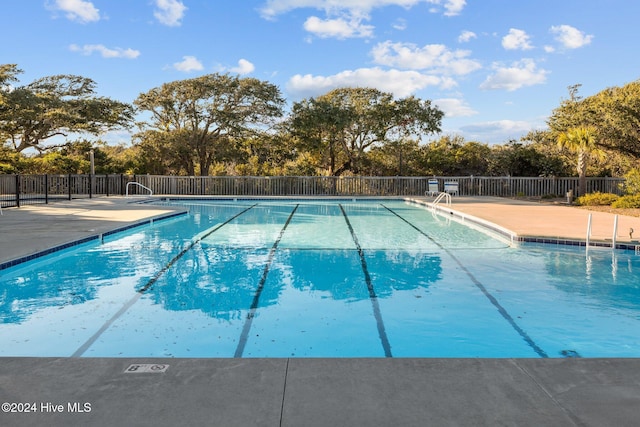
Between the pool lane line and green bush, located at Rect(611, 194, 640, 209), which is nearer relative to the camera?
the pool lane line

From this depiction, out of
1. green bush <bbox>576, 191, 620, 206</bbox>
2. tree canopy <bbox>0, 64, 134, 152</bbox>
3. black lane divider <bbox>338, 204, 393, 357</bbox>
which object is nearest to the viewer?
black lane divider <bbox>338, 204, 393, 357</bbox>

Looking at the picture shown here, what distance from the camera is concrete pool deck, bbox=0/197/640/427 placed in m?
2.03

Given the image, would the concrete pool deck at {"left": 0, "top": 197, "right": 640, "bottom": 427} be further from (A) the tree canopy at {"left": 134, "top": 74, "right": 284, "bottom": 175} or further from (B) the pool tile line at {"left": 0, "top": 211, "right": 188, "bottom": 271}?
(A) the tree canopy at {"left": 134, "top": 74, "right": 284, "bottom": 175}

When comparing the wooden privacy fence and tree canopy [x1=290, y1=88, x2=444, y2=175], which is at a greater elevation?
tree canopy [x1=290, y1=88, x2=444, y2=175]

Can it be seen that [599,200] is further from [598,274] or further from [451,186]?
[598,274]

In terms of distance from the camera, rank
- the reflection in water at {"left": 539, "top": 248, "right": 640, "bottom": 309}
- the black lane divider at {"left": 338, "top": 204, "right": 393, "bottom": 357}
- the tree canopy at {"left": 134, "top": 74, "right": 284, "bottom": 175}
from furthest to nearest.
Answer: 1. the tree canopy at {"left": 134, "top": 74, "right": 284, "bottom": 175}
2. the reflection in water at {"left": 539, "top": 248, "right": 640, "bottom": 309}
3. the black lane divider at {"left": 338, "top": 204, "right": 393, "bottom": 357}

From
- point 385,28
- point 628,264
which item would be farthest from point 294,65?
point 628,264

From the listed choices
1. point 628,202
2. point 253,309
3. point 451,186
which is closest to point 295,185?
point 451,186

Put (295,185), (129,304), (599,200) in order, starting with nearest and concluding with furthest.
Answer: (129,304) → (599,200) → (295,185)
